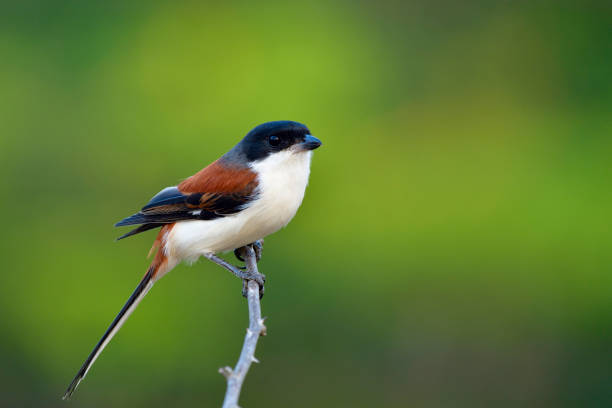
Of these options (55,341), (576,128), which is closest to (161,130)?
(55,341)

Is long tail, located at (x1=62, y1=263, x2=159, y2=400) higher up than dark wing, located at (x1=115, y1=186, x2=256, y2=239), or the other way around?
dark wing, located at (x1=115, y1=186, x2=256, y2=239)

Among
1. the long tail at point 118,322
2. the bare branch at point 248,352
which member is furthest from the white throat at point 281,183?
the long tail at point 118,322

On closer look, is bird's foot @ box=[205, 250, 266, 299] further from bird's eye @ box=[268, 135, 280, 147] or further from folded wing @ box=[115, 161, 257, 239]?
bird's eye @ box=[268, 135, 280, 147]

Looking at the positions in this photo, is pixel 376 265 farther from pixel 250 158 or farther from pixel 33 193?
pixel 250 158

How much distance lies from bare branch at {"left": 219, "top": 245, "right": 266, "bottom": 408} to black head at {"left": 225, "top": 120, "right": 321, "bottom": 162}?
65 cm

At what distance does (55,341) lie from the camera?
8.31 meters

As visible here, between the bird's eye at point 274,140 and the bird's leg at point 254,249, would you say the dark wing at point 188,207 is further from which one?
the bird's leg at point 254,249

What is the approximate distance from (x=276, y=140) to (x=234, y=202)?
41cm

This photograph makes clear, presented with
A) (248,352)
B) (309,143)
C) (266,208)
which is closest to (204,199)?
(266,208)

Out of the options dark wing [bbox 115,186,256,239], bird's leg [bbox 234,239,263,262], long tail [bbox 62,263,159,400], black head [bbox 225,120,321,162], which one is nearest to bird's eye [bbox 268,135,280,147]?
black head [bbox 225,120,321,162]

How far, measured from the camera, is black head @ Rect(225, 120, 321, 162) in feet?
12.8

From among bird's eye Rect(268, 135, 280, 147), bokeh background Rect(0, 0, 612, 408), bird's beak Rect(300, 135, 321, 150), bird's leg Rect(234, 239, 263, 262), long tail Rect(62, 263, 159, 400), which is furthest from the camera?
bokeh background Rect(0, 0, 612, 408)

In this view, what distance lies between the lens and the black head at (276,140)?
3896mm

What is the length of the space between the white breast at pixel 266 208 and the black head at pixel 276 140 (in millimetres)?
42
